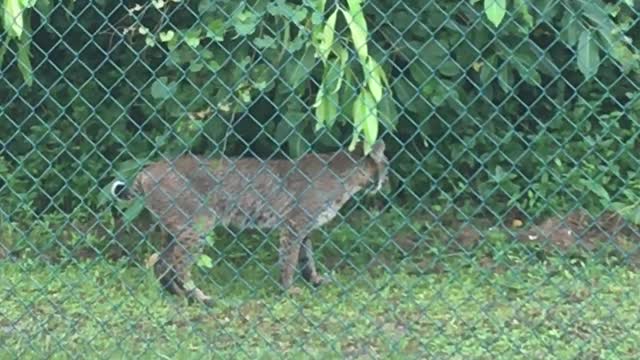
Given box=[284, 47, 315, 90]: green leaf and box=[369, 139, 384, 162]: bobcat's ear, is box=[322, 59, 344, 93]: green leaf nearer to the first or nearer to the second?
box=[284, 47, 315, 90]: green leaf

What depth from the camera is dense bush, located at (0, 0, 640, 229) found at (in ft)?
17.2

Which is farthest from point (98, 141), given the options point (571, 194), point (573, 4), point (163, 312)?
point (573, 4)

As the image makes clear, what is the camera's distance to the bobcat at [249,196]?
6.64 metres

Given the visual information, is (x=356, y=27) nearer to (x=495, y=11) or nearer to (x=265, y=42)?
(x=495, y=11)

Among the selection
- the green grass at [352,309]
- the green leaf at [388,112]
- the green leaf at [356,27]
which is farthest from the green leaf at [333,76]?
the green grass at [352,309]

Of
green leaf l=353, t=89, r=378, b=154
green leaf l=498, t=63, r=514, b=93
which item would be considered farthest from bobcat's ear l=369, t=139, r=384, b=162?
green leaf l=353, t=89, r=378, b=154

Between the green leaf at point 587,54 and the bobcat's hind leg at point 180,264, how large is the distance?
2.17 metres

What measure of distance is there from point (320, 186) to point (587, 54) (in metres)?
1.89

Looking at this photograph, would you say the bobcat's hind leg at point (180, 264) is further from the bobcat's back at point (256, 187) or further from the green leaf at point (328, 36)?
the green leaf at point (328, 36)

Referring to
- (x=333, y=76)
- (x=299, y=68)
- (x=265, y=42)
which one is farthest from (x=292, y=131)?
(x=333, y=76)

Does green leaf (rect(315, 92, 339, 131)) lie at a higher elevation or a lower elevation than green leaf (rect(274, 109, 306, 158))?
higher

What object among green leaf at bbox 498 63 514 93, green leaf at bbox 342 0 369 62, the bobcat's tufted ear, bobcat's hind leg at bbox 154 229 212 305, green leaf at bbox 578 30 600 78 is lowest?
bobcat's hind leg at bbox 154 229 212 305

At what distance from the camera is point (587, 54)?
5.56 m

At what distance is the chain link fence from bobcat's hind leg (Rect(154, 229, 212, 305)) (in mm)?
12
